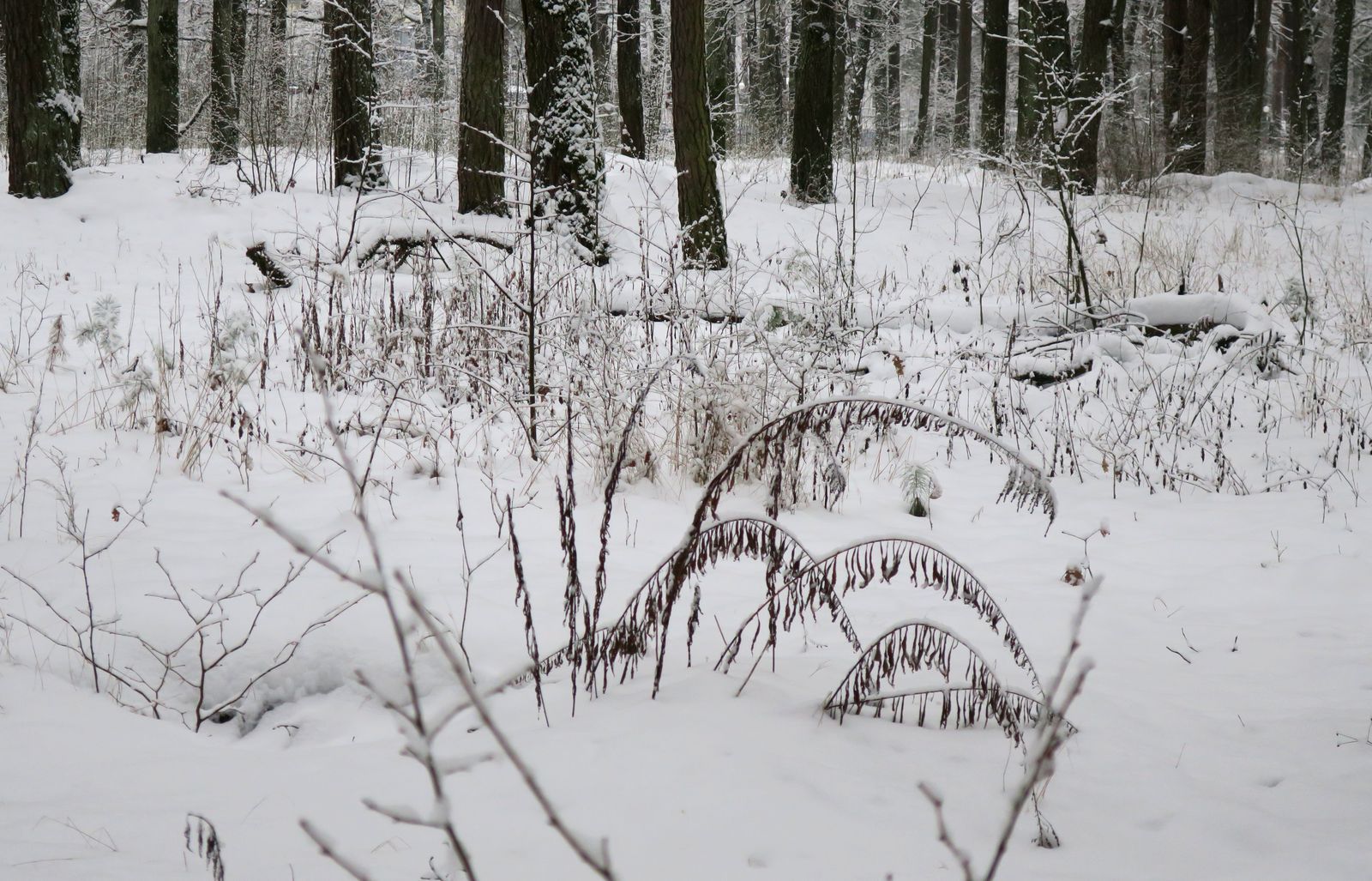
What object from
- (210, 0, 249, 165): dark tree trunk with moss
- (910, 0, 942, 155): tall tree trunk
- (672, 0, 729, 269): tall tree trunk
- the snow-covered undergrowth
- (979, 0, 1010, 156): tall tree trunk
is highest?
(910, 0, 942, 155): tall tree trunk

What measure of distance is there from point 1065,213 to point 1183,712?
13.8 feet

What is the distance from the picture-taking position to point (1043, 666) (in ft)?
7.26

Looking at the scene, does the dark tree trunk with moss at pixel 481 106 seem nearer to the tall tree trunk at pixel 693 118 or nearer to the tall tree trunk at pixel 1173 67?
the tall tree trunk at pixel 693 118

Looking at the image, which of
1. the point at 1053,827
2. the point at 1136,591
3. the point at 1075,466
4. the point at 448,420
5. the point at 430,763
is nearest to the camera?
the point at 430,763

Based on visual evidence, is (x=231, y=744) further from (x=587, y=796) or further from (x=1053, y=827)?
(x=1053, y=827)

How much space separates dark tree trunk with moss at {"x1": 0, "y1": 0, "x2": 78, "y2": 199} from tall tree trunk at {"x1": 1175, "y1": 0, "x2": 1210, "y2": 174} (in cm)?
1315

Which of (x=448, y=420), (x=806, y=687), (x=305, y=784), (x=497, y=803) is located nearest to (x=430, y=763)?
(x=497, y=803)

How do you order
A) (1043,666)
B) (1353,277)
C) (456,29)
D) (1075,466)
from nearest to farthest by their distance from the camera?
(1043,666)
(1075,466)
(1353,277)
(456,29)

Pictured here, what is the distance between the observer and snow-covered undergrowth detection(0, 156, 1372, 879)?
149cm

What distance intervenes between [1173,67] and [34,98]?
44.6ft

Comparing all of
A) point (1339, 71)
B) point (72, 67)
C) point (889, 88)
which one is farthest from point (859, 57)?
point (889, 88)

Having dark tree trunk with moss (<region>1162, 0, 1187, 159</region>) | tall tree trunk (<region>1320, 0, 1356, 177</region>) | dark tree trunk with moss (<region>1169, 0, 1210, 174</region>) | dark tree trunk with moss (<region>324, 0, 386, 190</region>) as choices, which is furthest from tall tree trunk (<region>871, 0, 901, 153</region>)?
dark tree trunk with moss (<region>324, 0, 386, 190</region>)

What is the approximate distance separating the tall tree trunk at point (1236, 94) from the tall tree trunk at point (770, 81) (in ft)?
22.8

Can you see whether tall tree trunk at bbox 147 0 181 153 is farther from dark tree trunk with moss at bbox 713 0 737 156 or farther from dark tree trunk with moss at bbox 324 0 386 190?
dark tree trunk with moss at bbox 713 0 737 156
